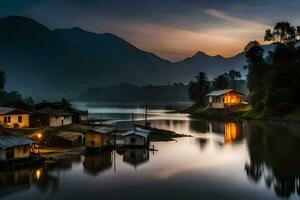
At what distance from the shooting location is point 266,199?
35.4 m

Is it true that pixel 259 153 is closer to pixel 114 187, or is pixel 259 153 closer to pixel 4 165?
pixel 114 187

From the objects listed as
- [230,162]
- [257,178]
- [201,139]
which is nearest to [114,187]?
[257,178]

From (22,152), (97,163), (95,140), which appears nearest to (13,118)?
(95,140)

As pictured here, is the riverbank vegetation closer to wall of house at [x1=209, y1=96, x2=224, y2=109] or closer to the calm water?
wall of house at [x1=209, y1=96, x2=224, y2=109]

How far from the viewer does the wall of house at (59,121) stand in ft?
261

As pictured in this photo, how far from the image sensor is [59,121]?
8144 centimetres

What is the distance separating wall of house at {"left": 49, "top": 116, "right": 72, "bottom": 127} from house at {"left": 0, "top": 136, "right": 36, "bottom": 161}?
31.9 metres

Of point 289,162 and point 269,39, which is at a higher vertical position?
point 269,39

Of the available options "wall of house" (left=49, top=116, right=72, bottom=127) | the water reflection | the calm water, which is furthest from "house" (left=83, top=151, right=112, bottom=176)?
"wall of house" (left=49, top=116, right=72, bottom=127)

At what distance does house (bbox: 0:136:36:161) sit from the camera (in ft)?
148

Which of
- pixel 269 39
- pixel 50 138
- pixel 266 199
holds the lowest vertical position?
pixel 266 199

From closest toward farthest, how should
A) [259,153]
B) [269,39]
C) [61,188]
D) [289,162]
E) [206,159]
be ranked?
[61,188] < [289,162] < [206,159] < [259,153] < [269,39]

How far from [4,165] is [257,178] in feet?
97.5

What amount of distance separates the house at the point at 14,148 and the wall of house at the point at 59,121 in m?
31.9
